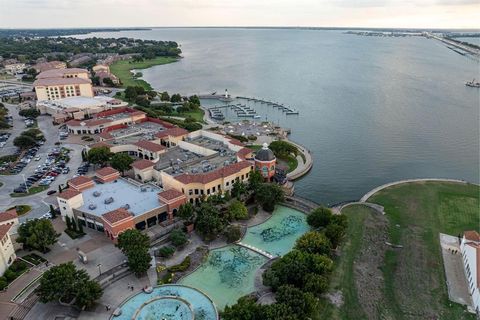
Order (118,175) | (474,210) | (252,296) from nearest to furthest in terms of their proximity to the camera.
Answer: (252,296) → (474,210) → (118,175)

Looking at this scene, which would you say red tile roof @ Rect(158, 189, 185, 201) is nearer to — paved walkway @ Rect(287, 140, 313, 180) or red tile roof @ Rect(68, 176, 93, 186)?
red tile roof @ Rect(68, 176, 93, 186)

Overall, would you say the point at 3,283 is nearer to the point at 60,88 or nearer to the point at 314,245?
the point at 314,245

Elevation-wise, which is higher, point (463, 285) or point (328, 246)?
point (328, 246)

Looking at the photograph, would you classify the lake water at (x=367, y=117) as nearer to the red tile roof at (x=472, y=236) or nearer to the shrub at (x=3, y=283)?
the red tile roof at (x=472, y=236)

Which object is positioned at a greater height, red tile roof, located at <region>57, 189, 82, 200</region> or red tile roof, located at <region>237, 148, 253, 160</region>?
red tile roof, located at <region>57, 189, 82, 200</region>

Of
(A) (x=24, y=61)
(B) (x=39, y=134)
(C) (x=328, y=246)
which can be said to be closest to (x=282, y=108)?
(B) (x=39, y=134)

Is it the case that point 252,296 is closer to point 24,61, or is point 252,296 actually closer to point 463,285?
point 463,285

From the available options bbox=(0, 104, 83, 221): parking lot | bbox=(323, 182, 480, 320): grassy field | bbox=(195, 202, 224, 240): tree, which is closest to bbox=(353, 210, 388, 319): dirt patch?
bbox=(323, 182, 480, 320): grassy field
